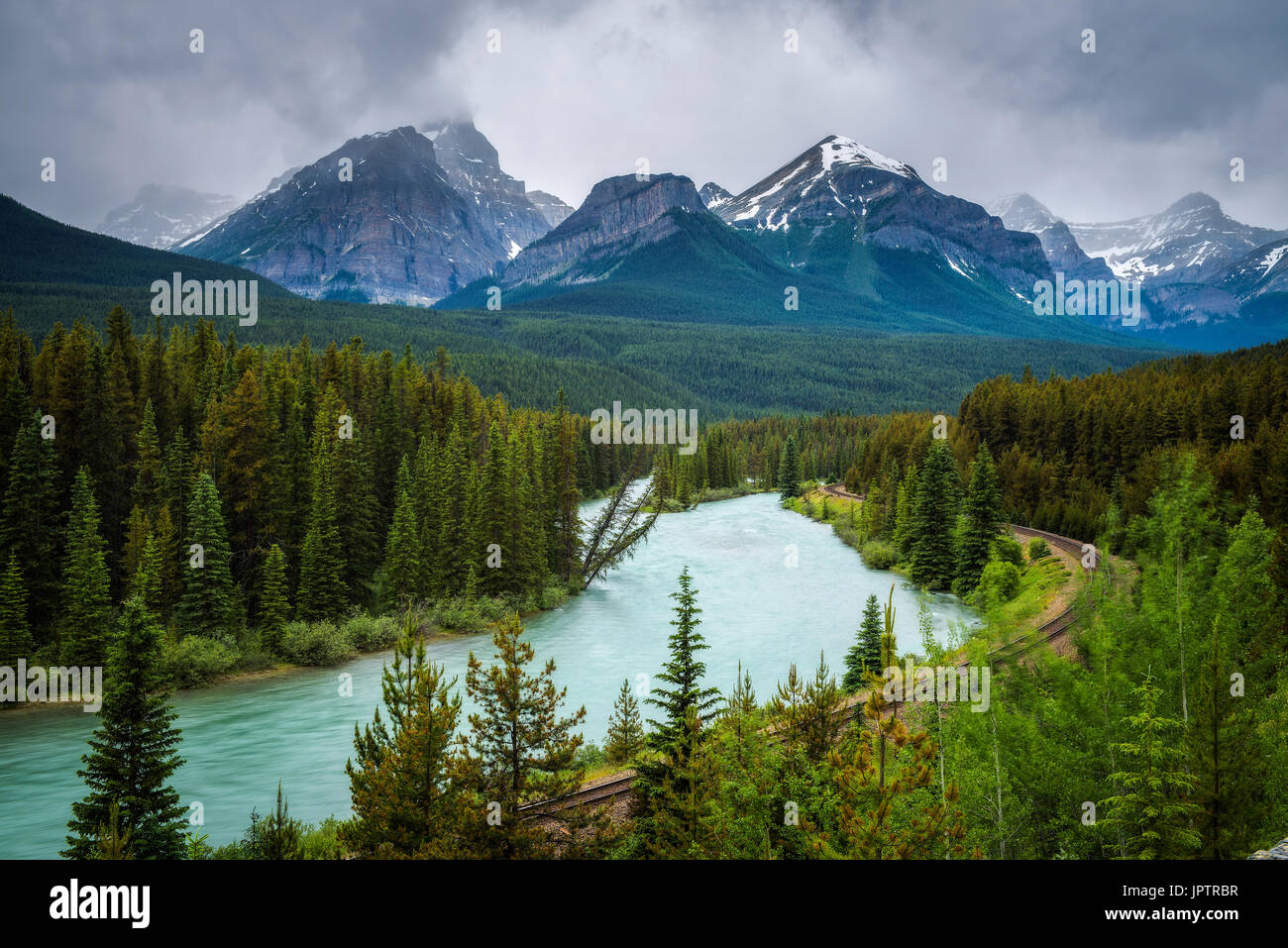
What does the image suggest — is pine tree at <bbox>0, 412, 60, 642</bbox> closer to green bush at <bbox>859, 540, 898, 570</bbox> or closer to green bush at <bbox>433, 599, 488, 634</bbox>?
green bush at <bbox>433, 599, 488, 634</bbox>

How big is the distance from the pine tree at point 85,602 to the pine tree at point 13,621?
1559 mm

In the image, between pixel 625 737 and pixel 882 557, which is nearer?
pixel 625 737

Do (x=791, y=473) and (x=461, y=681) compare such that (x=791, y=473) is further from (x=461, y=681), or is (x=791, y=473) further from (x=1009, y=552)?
(x=461, y=681)

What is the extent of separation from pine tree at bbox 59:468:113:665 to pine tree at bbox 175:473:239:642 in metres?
4.02

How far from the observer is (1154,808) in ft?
44.7

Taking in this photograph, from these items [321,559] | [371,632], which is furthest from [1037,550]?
[321,559]

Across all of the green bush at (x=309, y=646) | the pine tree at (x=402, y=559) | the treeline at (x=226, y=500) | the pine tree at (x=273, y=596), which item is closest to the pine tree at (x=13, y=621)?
the treeline at (x=226, y=500)

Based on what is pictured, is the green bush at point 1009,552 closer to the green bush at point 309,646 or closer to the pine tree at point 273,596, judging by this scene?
the green bush at point 309,646

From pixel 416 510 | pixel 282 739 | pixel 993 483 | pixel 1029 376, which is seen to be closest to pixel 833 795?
pixel 282 739

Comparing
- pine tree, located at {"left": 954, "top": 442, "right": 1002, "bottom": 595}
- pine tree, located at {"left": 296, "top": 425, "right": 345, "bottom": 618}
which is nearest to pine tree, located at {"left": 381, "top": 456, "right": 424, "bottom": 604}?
pine tree, located at {"left": 296, "top": 425, "right": 345, "bottom": 618}

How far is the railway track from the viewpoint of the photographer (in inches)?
727

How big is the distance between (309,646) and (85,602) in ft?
35.8
